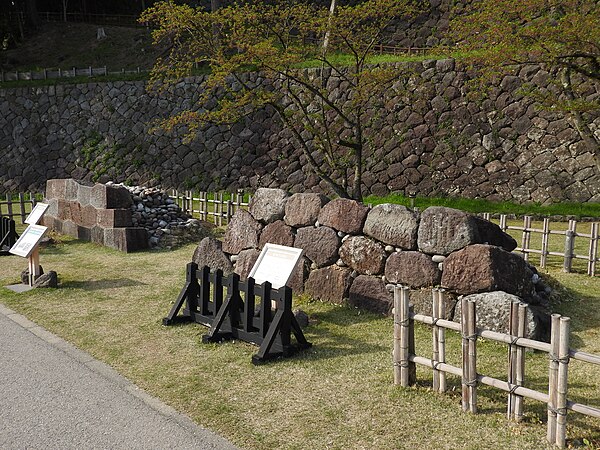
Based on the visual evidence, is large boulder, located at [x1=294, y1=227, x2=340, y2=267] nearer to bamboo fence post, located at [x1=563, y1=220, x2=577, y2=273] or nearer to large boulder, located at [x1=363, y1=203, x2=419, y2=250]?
large boulder, located at [x1=363, y1=203, x2=419, y2=250]

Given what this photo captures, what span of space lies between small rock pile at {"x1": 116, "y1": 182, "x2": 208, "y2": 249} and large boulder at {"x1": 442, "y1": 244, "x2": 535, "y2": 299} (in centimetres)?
726

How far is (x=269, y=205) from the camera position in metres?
7.78

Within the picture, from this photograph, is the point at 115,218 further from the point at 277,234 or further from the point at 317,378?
the point at 317,378

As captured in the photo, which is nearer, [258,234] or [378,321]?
[378,321]

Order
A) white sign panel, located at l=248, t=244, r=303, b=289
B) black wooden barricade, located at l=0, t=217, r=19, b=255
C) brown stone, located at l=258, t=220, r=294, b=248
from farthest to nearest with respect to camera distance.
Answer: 1. black wooden barricade, located at l=0, t=217, r=19, b=255
2. brown stone, located at l=258, t=220, r=294, b=248
3. white sign panel, located at l=248, t=244, r=303, b=289

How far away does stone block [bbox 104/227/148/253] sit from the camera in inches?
436

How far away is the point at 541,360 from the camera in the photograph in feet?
16.3

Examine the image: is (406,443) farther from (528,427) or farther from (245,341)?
(245,341)

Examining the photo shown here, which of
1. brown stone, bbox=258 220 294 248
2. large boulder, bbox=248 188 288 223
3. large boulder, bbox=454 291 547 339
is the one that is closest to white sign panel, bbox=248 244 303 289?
brown stone, bbox=258 220 294 248

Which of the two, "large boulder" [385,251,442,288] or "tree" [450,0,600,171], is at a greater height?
"tree" [450,0,600,171]

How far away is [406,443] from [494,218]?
11327 millimetres

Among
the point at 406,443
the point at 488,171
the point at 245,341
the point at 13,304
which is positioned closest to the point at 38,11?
the point at 488,171

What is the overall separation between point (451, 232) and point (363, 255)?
123 cm

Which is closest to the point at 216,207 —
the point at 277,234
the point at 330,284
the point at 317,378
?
the point at 277,234
